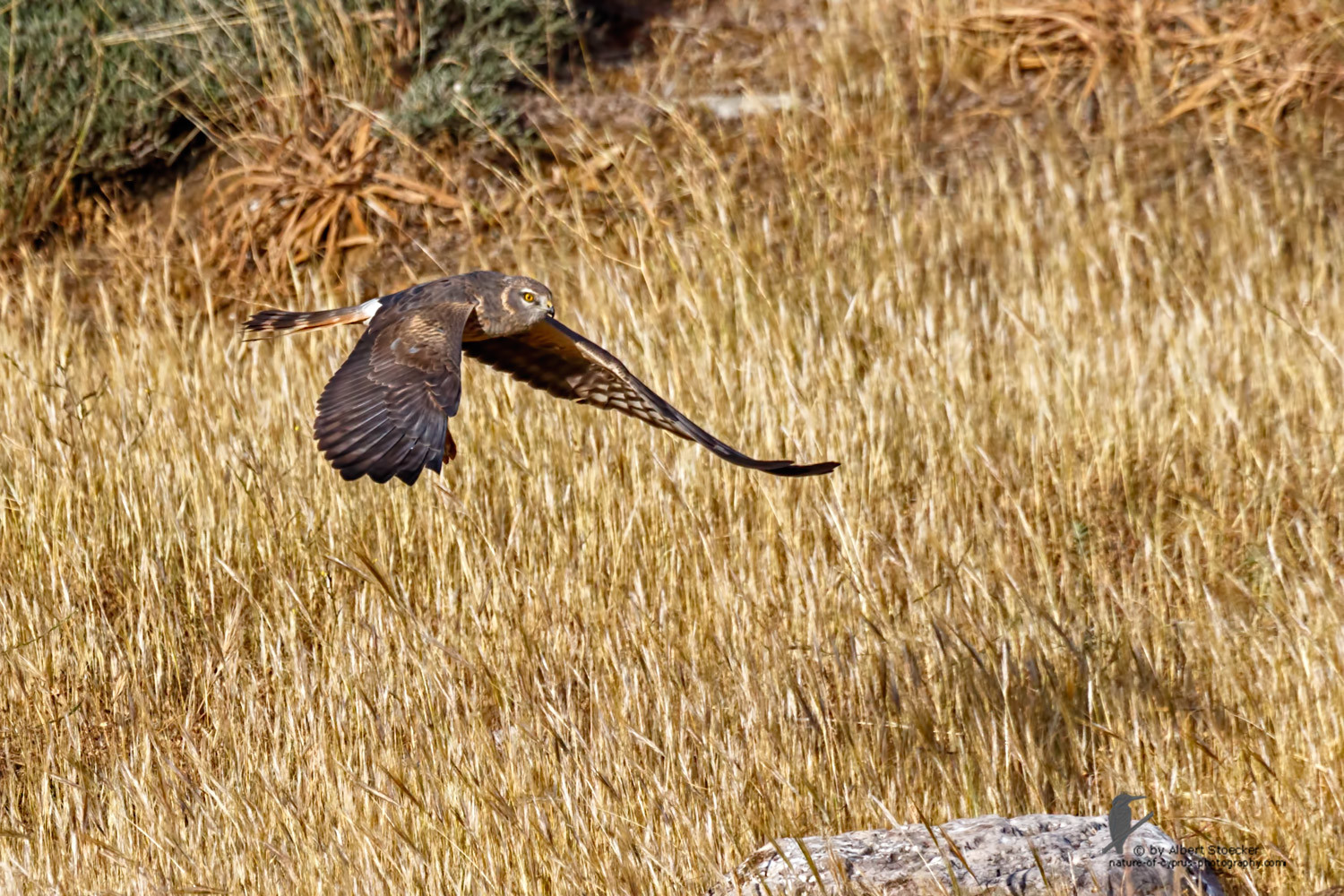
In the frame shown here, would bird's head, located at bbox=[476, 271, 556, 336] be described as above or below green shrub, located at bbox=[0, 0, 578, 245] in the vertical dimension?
below

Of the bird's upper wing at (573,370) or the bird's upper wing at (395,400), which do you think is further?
the bird's upper wing at (573,370)

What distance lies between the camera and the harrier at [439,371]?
3123 millimetres

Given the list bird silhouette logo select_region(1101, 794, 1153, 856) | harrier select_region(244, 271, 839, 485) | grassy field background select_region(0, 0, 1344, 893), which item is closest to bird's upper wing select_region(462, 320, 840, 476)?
harrier select_region(244, 271, 839, 485)

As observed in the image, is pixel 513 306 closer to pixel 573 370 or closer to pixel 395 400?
pixel 573 370

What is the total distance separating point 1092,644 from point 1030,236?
277 cm

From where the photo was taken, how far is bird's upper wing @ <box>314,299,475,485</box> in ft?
10.0

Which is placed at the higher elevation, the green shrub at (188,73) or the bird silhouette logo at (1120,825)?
the green shrub at (188,73)

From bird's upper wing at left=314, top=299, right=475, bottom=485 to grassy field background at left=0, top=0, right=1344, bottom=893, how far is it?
44 cm

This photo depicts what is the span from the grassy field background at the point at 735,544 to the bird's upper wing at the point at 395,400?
17.3 inches

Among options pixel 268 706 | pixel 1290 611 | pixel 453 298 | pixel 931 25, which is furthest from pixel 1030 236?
pixel 268 706

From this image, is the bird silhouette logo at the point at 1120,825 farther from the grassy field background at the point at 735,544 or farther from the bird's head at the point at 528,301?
the bird's head at the point at 528,301

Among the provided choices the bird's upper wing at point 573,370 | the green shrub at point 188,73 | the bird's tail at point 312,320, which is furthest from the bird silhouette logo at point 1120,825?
the green shrub at point 188,73

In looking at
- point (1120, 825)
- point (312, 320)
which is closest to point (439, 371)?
point (312, 320)

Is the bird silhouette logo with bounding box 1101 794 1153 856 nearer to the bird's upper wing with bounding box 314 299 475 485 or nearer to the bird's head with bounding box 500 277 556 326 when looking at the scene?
the bird's upper wing with bounding box 314 299 475 485
